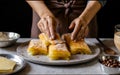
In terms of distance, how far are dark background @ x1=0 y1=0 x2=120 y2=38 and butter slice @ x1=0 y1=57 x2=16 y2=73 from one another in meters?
1.15

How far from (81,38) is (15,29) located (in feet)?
3.59

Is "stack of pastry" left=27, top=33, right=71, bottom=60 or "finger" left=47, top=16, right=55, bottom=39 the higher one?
"finger" left=47, top=16, right=55, bottom=39

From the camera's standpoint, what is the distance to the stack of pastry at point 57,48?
0.97 meters

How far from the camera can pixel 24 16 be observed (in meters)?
2.09

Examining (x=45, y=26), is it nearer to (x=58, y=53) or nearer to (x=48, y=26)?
(x=48, y=26)

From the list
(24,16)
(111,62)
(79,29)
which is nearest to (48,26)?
(79,29)

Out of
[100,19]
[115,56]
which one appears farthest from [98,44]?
[100,19]

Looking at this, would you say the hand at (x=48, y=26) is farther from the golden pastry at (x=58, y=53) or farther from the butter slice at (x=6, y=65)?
the butter slice at (x=6, y=65)

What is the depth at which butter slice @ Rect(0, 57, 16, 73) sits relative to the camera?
0.86 meters

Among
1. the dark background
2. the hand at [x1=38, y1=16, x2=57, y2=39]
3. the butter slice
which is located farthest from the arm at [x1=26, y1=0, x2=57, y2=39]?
the dark background

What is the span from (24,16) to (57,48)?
1.16 m

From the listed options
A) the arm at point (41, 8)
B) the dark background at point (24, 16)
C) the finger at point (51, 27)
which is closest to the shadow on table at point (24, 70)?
the finger at point (51, 27)

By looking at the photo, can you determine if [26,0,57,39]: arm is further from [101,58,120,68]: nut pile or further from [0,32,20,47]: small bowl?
[101,58,120,68]: nut pile

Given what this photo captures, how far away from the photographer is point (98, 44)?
119 centimetres
